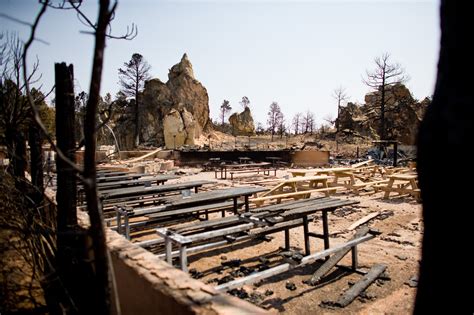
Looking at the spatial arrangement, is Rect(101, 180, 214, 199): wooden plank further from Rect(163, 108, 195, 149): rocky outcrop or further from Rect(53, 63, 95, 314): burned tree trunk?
Rect(163, 108, 195, 149): rocky outcrop

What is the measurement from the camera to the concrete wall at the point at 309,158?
79.2 feet

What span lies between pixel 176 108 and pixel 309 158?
27207mm

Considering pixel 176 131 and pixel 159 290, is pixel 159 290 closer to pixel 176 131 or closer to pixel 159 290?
pixel 159 290

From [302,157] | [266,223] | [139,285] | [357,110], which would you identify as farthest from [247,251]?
[357,110]

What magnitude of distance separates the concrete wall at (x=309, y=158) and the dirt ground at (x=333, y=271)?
16242mm

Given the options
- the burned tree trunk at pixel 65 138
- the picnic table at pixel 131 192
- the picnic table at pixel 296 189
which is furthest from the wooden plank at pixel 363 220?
the burned tree trunk at pixel 65 138

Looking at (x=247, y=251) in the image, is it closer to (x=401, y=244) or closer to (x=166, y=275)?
(x=401, y=244)

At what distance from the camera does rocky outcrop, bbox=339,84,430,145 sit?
133 feet

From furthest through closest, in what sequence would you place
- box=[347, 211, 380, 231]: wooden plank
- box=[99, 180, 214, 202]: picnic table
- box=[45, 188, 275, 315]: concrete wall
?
box=[347, 211, 380, 231]: wooden plank < box=[99, 180, 214, 202]: picnic table < box=[45, 188, 275, 315]: concrete wall

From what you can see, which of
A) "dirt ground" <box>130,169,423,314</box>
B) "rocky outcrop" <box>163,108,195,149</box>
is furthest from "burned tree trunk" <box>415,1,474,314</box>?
"rocky outcrop" <box>163,108,195,149</box>

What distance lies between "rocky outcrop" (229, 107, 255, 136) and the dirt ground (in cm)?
5478

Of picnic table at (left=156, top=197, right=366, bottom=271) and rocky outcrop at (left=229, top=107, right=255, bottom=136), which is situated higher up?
rocky outcrop at (left=229, top=107, right=255, bottom=136)

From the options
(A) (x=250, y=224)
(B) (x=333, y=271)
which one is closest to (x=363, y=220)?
(B) (x=333, y=271)

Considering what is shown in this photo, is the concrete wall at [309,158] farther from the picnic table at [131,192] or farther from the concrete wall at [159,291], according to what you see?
the concrete wall at [159,291]
